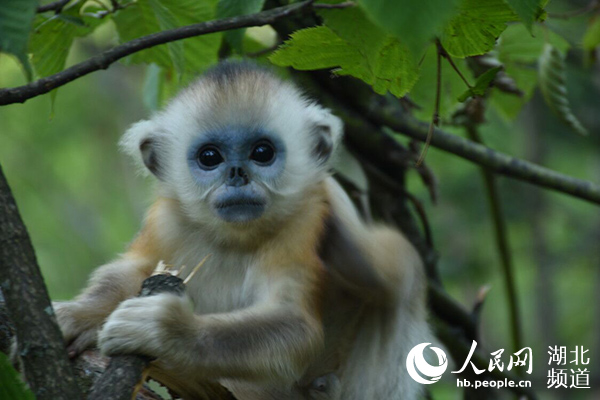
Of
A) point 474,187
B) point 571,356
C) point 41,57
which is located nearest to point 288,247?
point 41,57

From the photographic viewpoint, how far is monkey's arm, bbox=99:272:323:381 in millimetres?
2867

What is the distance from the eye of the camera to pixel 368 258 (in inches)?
136

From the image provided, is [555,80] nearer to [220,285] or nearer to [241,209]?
[241,209]

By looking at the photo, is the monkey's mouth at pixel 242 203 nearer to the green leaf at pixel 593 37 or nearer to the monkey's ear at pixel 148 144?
the monkey's ear at pixel 148 144

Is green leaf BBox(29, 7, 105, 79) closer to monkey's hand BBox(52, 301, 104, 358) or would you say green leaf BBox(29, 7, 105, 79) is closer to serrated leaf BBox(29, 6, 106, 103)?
serrated leaf BBox(29, 6, 106, 103)

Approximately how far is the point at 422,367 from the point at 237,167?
1.49 metres

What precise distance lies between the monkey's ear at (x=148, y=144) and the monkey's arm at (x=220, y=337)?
1070mm

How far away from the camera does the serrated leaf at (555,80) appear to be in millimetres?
3906

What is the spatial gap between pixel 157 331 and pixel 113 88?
389 inches

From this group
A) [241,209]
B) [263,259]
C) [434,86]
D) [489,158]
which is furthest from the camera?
[489,158]

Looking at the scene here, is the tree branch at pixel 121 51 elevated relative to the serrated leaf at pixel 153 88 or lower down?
lower down

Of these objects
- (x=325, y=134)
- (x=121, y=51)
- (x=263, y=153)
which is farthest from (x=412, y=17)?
(x=325, y=134)

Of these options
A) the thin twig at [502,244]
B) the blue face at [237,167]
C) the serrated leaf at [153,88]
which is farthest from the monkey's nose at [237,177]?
the thin twig at [502,244]

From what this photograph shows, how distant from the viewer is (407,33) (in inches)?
60.9
